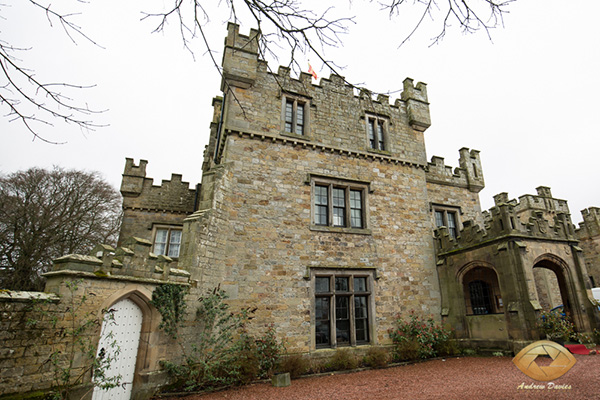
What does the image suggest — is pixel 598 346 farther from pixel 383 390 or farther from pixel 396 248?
pixel 383 390

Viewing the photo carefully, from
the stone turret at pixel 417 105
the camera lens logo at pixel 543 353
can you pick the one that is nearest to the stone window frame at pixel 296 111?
the stone turret at pixel 417 105


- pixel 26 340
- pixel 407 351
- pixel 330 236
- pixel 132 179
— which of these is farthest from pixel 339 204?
pixel 132 179

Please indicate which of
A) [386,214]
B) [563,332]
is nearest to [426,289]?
[386,214]

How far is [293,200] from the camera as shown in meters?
10.3

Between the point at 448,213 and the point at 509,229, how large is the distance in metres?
4.14

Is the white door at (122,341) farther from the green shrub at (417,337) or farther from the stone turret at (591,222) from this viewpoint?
the stone turret at (591,222)

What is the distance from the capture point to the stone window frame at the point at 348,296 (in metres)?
9.28

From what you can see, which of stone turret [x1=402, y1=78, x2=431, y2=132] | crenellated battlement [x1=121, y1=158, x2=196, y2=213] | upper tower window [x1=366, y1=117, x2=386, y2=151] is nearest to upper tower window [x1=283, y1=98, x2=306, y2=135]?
upper tower window [x1=366, y1=117, x2=386, y2=151]

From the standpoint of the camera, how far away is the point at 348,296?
394 inches

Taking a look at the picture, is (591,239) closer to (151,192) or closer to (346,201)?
(346,201)

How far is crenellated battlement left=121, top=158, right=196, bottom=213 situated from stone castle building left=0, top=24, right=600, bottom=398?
6 centimetres

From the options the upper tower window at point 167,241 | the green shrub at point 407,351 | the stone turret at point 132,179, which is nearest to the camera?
the green shrub at point 407,351

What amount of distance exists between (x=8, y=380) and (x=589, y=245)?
27555mm

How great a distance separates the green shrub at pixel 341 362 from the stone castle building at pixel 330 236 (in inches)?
14.7
